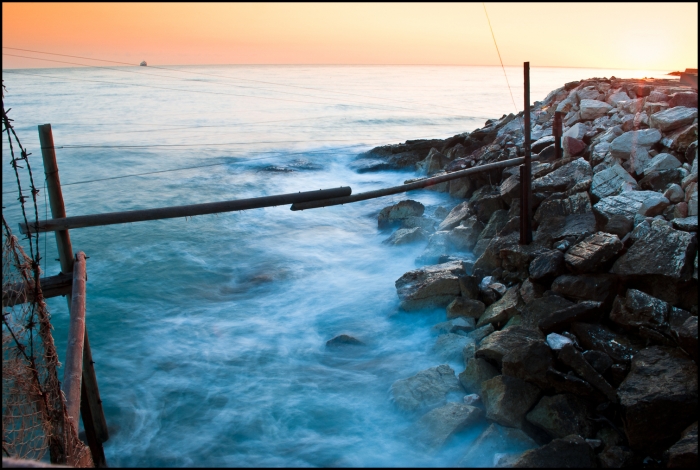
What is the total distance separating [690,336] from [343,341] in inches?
172

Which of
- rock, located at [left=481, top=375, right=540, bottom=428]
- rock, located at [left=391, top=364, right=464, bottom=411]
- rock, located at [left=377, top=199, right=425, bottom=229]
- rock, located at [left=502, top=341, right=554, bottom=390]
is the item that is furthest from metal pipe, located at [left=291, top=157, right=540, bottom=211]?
rock, located at [left=377, top=199, right=425, bottom=229]

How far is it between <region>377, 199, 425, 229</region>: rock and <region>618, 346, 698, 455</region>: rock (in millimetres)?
8173

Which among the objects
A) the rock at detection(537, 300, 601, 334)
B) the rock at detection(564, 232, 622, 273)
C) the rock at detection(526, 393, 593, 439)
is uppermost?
the rock at detection(564, 232, 622, 273)

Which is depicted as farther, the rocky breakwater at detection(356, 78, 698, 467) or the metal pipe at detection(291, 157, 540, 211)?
the metal pipe at detection(291, 157, 540, 211)

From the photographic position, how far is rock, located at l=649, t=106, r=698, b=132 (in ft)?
25.3

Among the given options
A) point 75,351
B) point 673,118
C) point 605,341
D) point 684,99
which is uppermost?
point 684,99

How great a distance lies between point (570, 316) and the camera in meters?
5.36

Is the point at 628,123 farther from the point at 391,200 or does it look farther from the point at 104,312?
the point at 104,312

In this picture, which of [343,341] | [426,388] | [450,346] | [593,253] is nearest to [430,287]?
[450,346]

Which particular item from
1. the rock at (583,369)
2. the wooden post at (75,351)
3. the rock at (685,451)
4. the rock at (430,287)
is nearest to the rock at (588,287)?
the rock at (583,369)

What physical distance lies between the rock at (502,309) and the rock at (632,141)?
10.2ft

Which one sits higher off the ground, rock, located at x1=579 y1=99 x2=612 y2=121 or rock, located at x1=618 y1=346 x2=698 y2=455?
rock, located at x1=579 y1=99 x2=612 y2=121

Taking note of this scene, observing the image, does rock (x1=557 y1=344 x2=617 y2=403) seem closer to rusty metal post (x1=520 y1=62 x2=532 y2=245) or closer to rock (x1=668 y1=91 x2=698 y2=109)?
rusty metal post (x1=520 y1=62 x2=532 y2=245)

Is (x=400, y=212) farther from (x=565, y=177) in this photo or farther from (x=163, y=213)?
(x=163, y=213)
